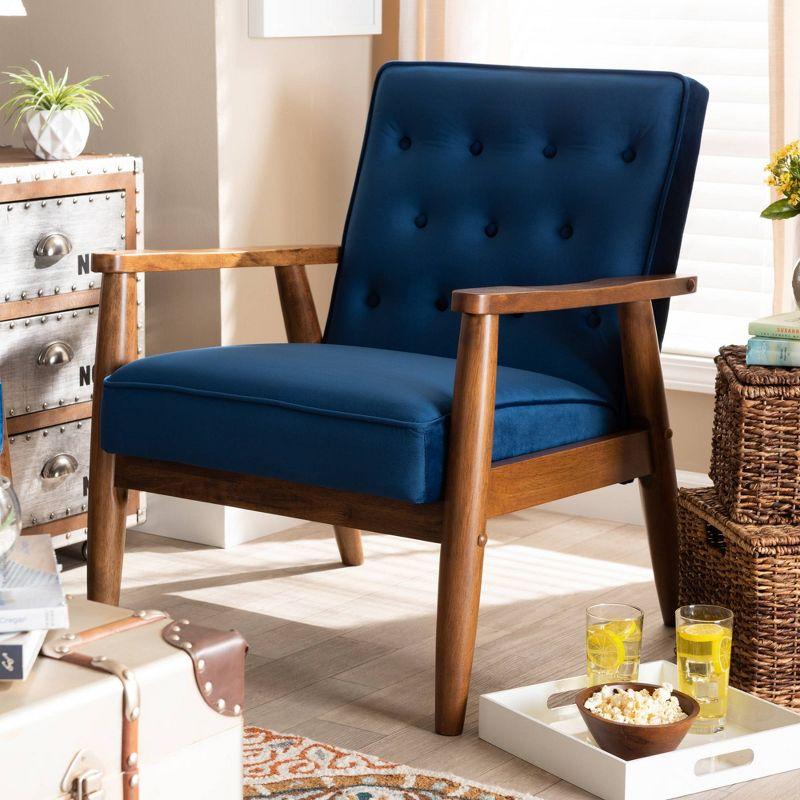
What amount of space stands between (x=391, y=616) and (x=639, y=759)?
78 centimetres

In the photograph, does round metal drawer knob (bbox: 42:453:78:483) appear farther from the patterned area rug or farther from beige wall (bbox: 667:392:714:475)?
beige wall (bbox: 667:392:714:475)

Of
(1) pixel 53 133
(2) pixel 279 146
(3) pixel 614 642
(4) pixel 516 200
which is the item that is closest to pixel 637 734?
(3) pixel 614 642

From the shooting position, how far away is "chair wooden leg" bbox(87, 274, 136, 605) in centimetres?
217

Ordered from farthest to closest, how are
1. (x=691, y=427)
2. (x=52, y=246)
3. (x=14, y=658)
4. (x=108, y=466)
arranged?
(x=691, y=427)
(x=52, y=246)
(x=108, y=466)
(x=14, y=658)

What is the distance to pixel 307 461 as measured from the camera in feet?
6.29

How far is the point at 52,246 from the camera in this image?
2.40 m

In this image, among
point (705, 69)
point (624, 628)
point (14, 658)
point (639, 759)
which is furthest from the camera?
point (705, 69)

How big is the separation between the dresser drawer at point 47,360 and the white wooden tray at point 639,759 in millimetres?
1063

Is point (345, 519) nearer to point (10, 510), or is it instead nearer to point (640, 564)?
point (10, 510)

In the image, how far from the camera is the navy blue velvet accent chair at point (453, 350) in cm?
184

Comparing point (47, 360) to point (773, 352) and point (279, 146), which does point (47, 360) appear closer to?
point (279, 146)

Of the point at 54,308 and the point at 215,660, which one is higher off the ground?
the point at 54,308

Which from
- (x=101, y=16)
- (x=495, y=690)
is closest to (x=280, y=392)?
(x=495, y=690)

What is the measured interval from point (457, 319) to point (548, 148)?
0.33 meters
